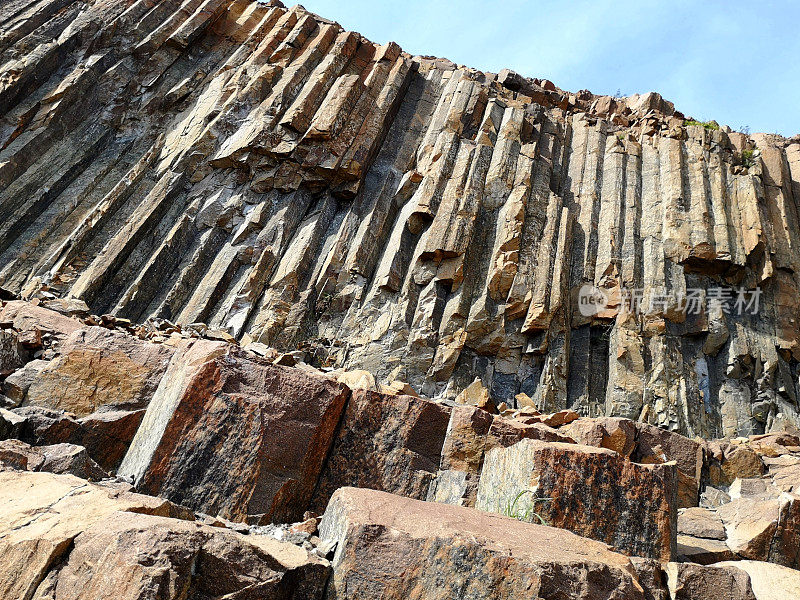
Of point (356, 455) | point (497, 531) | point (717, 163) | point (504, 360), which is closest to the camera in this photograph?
point (497, 531)

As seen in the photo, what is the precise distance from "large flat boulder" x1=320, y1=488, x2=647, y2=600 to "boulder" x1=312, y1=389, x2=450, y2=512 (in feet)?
7.26

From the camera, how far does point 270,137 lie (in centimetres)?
1873

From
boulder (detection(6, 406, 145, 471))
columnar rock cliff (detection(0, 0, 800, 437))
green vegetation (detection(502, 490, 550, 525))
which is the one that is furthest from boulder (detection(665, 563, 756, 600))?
columnar rock cliff (detection(0, 0, 800, 437))

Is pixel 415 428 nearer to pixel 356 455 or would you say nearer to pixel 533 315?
pixel 356 455

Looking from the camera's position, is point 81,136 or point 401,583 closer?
point 401,583

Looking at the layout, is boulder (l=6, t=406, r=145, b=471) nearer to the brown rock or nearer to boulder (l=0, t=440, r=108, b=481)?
boulder (l=0, t=440, r=108, b=481)

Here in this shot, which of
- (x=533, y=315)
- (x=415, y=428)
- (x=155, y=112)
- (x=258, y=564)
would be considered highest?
(x=155, y=112)

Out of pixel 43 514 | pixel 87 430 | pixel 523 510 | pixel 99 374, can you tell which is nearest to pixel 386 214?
pixel 99 374

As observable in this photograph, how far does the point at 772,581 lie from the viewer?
4.57m

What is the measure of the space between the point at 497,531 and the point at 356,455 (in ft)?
8.26

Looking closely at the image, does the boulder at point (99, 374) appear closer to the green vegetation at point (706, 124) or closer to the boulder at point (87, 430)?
the boulder at point (87, 430)

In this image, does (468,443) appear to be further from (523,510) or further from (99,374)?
(99,374)

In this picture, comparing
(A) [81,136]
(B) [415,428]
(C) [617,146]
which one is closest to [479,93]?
(C) [617,146]

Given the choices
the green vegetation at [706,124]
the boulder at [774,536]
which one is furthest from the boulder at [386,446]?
the green vegetation at [706,124]
